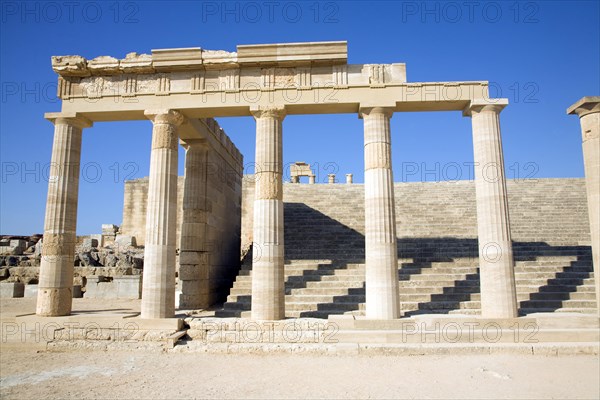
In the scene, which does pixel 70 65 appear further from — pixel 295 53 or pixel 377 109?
pixel 377 109

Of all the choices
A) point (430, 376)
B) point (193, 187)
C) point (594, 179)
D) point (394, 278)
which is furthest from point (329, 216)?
point (430, 376)

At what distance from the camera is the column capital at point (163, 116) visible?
1245 cm

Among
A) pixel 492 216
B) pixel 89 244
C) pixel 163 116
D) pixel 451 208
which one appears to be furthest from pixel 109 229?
pixel 492 216

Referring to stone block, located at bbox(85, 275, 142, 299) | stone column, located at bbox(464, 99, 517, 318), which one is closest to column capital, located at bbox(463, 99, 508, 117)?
stone column, located at bbox(464, 99, 517, 318)

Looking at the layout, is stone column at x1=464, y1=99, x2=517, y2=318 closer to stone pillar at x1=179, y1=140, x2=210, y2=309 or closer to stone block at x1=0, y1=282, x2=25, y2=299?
stone pillar at x1=179, y1=140, x2=210, y2=309

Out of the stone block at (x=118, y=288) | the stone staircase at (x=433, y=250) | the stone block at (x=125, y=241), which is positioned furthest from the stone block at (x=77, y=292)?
the stone staircase at (x=433, y=250)

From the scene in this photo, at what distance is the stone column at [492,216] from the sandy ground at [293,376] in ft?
6.06

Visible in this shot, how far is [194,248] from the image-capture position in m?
14.7

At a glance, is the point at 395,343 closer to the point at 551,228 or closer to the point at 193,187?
the point at 193,187

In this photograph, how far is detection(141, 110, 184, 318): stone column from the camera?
11.8 metres

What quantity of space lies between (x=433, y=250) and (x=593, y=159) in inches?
254

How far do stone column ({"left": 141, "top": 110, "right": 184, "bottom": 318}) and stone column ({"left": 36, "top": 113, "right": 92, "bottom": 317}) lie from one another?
254 cm

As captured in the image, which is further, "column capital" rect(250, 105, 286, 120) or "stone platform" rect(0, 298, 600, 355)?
"column capital" rect(250, 105, 286, 120)

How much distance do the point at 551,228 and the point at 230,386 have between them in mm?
16508
